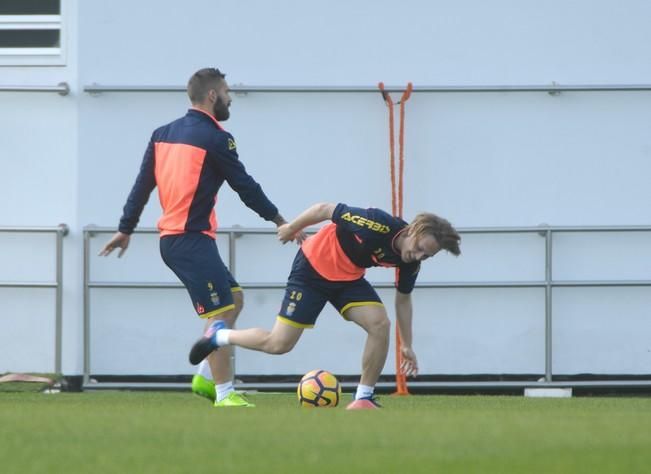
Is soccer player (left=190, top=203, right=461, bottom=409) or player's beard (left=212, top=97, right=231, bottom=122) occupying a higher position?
player's beard (left=212, top=97, right=231, bottom=122)

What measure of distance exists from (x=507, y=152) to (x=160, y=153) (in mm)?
3528

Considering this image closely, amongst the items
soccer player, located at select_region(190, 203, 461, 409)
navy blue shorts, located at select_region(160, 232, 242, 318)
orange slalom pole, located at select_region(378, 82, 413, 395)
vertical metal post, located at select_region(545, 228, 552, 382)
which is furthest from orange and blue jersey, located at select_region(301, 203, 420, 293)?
vertical metal post, located at select_region(545, 228, 552, 382)

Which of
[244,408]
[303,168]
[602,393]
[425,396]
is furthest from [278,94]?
[244,408]

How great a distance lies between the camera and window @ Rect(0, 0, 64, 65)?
1173 cm

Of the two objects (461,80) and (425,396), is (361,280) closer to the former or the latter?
(425,396)

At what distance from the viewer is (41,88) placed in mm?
11594

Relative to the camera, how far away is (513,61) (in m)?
11.6

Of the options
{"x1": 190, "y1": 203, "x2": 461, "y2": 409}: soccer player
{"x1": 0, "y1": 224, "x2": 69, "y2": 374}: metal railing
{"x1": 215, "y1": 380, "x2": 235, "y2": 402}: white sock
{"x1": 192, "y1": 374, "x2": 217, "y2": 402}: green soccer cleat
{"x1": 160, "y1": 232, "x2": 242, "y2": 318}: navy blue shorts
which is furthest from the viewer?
{"x1": 0, "y1": 224, "x2": 69, "y2": 374}: metal railing

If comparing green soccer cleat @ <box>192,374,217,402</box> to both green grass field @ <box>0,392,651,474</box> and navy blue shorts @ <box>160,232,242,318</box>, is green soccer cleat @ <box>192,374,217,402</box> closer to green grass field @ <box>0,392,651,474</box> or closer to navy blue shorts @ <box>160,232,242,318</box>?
navy blue shorts @ <box>160,232,242,318</box>

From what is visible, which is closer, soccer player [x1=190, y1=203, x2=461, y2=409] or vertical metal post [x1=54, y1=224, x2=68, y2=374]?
soccer player [x1=190, y1=203, x2=461, y2=409]

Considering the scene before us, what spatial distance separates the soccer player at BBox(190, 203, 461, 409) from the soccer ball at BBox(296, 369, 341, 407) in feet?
0.45

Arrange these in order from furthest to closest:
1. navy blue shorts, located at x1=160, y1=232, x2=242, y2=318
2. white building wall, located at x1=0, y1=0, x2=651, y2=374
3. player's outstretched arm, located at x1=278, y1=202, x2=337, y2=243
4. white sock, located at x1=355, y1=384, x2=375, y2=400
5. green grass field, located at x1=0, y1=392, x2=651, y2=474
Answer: white building wall, located at x1=0, y1=0, x2=651, y2=374 → navy blue shorts, located at x1=160, y1=232, x2=242, y2=318 → white sock, located at x1=355, y1=384, x2=375, y2=400 → player's outstretched arm, located at x1=278, y1=202, x2=337, y2=243 → green grass field, located at x1=0, y1=392, x2=651, y2=474

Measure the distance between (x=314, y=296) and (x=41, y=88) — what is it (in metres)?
3.66

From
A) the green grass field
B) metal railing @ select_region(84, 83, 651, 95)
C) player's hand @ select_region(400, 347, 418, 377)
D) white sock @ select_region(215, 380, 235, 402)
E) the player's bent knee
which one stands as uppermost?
metal railing @ select_region(84, 83, 651, 95)
